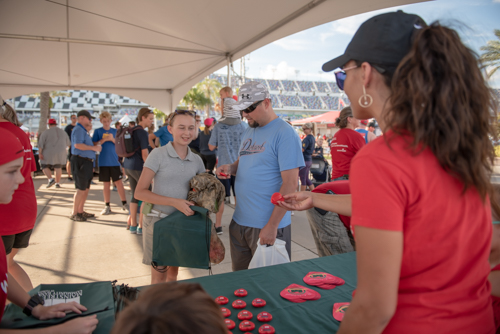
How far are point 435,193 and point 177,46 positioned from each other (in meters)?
7.26

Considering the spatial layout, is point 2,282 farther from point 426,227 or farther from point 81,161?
point 81,161

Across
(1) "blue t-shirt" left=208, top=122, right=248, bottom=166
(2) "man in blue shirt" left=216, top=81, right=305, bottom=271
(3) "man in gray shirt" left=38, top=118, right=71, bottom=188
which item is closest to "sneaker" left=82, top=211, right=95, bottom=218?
(1) "blue t-shirt" left=208, top=122, right=248, bottom=166

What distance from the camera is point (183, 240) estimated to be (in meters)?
2.19

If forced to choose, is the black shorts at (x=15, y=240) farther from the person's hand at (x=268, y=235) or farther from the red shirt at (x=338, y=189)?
the red shirt at (x=338, y=189)

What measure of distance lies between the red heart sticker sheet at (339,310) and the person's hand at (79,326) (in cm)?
93

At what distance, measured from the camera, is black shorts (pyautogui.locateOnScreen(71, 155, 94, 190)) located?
18.3ft

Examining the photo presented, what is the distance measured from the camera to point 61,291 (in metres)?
1.38

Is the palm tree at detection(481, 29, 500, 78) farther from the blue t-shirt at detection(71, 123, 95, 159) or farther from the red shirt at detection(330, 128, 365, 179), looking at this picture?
the blue t-shirt at detection(71, 123, 95, 159)

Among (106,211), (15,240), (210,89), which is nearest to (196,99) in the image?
(210,89)

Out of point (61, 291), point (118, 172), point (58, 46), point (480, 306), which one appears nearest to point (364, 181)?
point (480, 306)

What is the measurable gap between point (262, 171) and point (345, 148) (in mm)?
1832

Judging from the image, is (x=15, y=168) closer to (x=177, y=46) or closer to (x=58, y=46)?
(x=177, y=46)

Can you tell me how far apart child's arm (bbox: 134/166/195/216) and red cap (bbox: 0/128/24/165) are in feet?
3.69

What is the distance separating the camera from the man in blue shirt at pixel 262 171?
2.21 metres
